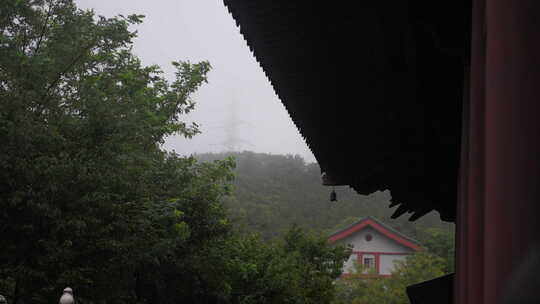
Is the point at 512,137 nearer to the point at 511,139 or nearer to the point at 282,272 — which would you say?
the point at 511,139

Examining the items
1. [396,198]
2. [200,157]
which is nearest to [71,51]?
[396,198]

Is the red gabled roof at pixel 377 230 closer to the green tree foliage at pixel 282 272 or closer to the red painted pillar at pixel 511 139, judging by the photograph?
the green tree foliage at pixel 282 272

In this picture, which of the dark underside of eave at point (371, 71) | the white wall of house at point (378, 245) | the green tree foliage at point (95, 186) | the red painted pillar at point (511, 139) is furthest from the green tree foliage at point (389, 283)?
the red painted pillar at point (511, 139)

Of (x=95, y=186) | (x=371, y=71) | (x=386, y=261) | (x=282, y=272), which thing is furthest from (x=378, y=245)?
(x=371, y=71)

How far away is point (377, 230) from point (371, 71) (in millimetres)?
30690

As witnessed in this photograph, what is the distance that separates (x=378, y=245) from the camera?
106ft

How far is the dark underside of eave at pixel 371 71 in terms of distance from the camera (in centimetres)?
200

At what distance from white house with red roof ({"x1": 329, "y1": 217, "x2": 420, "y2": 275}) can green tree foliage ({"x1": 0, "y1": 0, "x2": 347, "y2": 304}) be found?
17.1m

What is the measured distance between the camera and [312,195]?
50438 mm

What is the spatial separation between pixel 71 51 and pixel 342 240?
23919mm

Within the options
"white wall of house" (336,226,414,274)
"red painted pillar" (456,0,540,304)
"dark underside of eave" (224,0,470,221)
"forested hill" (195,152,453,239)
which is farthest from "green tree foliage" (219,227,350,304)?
"forested hill" (195,152,453,239)

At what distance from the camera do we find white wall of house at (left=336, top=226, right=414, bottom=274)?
105 ft

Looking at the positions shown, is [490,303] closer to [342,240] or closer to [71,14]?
[71,14]

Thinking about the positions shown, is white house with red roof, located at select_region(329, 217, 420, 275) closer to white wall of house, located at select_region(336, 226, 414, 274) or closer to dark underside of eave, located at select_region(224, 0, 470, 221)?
white wall of house, located at select_region(336, 226, 414, 274)
